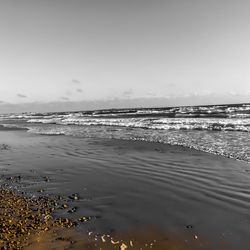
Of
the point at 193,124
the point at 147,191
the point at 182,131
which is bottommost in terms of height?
the point at 147,191

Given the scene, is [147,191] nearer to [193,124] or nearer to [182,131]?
[182,131]

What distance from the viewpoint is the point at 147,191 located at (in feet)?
32.9

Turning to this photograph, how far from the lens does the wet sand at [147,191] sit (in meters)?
6.86

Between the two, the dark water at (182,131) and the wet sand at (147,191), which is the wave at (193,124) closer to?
the dark water at (182,131)

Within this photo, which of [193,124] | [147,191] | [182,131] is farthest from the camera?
[193,124]

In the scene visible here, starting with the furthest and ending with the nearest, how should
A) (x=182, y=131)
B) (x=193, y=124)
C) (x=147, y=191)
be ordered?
(x=193, y=124), (x=182, y=131), (x=147, y=191)

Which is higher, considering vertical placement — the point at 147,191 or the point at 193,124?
the point at 193,124

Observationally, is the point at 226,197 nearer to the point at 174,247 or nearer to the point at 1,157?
the point at 174,247

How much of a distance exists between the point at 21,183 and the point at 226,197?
7.91 meters

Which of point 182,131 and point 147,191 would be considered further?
point 182,131

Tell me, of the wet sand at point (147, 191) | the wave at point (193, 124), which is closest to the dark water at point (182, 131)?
the wave at point (193, 124)

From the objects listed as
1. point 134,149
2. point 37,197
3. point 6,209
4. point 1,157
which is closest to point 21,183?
point 37,197

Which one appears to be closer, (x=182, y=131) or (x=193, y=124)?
(x=182, y=131)

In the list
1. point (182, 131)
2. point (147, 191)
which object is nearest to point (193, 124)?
point (182, 131)
